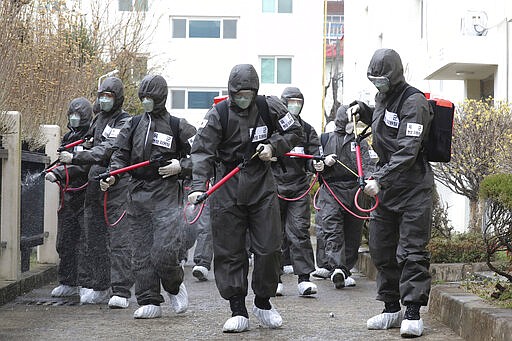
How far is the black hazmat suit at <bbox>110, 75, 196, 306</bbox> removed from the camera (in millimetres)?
8578

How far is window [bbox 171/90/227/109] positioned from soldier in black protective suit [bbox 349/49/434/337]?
94.9 ft

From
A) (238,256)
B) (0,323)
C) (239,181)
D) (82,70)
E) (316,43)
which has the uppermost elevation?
(316,43)

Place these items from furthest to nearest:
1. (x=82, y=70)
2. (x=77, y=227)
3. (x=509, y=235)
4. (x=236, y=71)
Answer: (x=82, y=70), (x=77, y=227), (x=236, y=71), (x=509, y=235)

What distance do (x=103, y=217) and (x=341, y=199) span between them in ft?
9.26

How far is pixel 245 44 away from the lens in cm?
3678

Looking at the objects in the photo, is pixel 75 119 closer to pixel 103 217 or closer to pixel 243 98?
pixel 103 217

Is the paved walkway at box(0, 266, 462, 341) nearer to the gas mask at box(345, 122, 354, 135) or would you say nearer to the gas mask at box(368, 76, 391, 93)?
the gas mask at box(368, 76, 391, 93)

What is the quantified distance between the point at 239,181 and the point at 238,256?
1.83 feet

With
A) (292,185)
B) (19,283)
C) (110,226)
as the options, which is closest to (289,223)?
(292,185)

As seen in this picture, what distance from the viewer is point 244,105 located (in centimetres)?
778

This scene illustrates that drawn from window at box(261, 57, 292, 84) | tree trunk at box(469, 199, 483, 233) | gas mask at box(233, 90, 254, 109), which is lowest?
tree trunk at box(469, 199, 483, 233)

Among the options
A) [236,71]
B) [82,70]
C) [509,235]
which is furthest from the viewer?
[82,70]

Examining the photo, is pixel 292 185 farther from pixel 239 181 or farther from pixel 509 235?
pixel 509 235

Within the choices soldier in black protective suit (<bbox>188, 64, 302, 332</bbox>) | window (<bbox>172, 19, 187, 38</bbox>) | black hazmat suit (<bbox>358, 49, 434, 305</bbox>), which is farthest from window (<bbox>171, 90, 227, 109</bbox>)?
black hazmat suit (<bbox>358, 49, 434, 305</bbox>)
